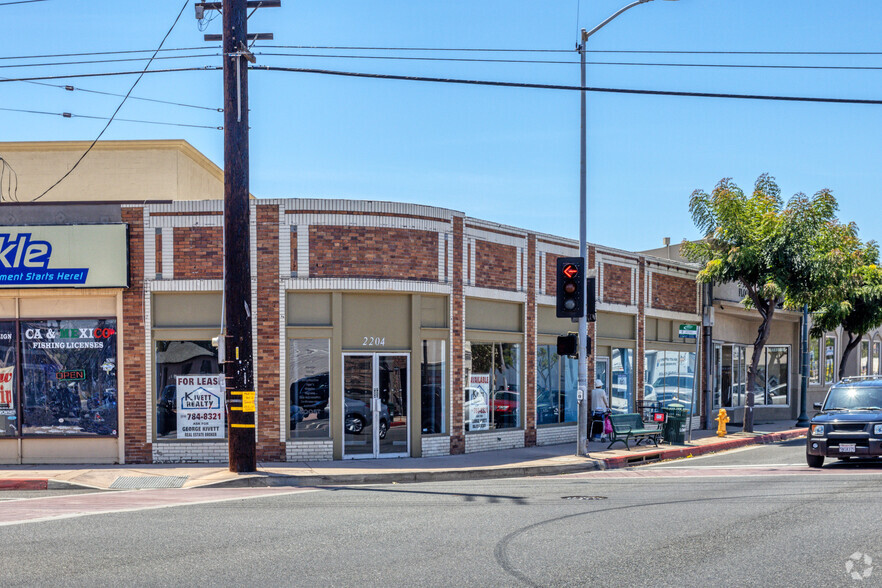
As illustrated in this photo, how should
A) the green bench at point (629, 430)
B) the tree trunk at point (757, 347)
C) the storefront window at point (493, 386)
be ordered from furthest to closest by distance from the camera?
the tree trunk at point (757, 347) < the green bench at point (629, 430) < the storefront window at point (493, 386)

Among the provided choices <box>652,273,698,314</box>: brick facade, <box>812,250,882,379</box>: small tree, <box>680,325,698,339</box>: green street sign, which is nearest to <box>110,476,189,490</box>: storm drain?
<box>680,325,698,339</box>: green street sign

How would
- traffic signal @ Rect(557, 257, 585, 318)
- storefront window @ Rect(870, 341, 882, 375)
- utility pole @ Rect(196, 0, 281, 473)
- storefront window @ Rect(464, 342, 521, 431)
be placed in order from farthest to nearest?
storefront window @ Rect(870, 341, 882, 375) → storefront window @ Rect(464, 342, 521, 431) → traffic signal @ Rect(557, 257, 585, 318) → utility pole @ Rect(196, 0, 281, 473)

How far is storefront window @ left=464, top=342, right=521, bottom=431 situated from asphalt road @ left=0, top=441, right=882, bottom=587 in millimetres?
6201

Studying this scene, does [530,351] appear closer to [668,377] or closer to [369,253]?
[369,253]

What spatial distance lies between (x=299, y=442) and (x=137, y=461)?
3.28m

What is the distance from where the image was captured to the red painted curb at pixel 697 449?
19.3 m

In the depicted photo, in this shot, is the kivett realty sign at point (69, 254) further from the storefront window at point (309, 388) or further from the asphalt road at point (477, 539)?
the asphalt road at point (477, 539)

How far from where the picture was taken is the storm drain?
1512 centimetres

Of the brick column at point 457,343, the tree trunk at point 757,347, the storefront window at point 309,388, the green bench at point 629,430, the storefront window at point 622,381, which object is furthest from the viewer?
the tree trunk at point 757,347

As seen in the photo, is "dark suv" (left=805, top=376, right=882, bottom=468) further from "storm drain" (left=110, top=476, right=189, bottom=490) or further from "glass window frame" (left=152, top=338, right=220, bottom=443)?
"storm drain" (left=110, top=476, right=189, bottom=490)

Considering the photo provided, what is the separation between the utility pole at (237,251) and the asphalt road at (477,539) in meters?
1.98

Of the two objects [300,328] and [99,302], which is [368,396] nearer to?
[300,328]

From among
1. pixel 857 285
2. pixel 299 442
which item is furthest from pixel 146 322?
pixel 857 285

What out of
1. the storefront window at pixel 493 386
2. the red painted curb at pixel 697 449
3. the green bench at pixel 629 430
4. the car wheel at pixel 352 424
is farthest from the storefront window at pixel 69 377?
the green bench at pixel 629 430
